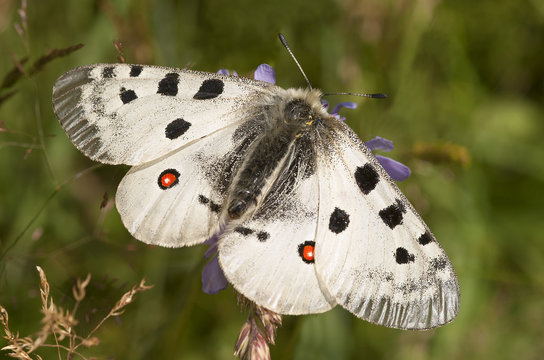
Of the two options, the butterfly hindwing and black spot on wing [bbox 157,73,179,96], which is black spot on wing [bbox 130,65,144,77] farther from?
the butterfly hindwing

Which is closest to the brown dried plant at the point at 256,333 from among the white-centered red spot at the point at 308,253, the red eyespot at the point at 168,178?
the white-centered red spot at the point at 308,253

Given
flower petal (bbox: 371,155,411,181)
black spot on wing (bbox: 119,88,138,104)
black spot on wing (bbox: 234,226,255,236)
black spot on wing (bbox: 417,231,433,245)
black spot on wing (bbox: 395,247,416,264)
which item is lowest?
black spot on wing (bbox: 234,226,255,236)

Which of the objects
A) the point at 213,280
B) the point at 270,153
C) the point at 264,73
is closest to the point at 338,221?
the point at 270,153

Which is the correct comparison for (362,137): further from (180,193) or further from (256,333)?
(256,333)

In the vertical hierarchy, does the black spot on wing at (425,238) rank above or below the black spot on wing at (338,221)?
above

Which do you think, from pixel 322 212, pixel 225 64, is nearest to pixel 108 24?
pixel 225 64

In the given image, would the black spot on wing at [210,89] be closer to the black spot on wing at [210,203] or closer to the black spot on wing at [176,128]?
the black spot on wing at [176,128]

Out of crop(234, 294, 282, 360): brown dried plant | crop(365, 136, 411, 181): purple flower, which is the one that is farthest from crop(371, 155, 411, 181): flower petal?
crop(234, 294, 282, 360): brown dried plant

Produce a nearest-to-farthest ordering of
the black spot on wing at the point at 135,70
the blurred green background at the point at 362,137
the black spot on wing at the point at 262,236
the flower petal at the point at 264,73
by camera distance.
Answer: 1. the black spot on wing at the point at 262,236
2. the black spot on wing at the point at 135,70
3. the flower petal at the point at 264,73
4. the blurred green background at the point at 362,137
